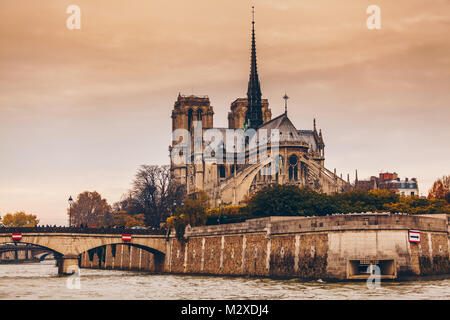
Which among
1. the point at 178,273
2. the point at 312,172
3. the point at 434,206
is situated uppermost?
the point at 312,172

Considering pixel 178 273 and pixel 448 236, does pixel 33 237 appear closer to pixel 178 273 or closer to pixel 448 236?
pixel 178 273

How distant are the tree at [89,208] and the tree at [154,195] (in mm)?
66220

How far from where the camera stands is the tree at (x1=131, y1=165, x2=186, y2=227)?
4190 inches

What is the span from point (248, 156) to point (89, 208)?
2833 inches

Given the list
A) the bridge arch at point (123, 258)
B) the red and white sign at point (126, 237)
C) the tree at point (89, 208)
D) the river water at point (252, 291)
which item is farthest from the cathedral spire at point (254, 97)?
the river water at point (252, 291)

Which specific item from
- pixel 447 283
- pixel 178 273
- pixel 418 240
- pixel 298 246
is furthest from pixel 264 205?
pixel 447 283

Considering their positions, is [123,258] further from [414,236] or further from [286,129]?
[414,236]

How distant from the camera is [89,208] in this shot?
18800 cm

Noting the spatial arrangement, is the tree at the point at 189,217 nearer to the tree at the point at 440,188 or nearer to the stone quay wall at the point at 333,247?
the stone quay wall at the point at 333,247

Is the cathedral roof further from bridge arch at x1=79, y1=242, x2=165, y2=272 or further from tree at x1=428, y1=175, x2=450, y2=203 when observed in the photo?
bridge arch at x1=79, y1=242, x2=165, y2=272

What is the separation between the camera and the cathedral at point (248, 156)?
112 meters

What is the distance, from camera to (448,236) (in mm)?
56250

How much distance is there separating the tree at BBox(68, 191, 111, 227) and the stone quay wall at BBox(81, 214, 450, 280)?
11693 cm
